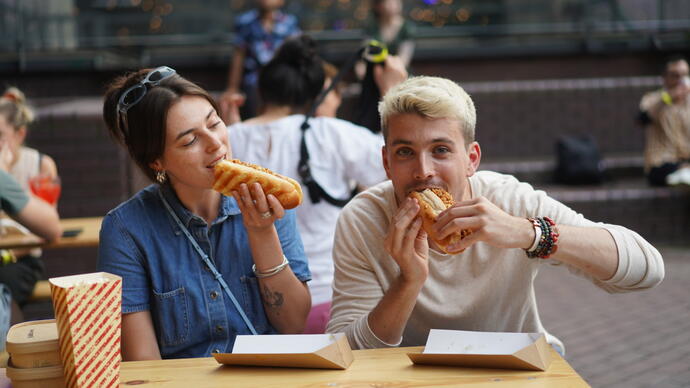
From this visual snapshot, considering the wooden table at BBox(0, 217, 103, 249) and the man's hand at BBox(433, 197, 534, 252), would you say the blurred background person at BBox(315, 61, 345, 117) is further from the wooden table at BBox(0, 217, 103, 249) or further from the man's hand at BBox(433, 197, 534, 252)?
the man's hand at BBox(433, 197, 534, 252)

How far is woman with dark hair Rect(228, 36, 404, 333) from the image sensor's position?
3797mm

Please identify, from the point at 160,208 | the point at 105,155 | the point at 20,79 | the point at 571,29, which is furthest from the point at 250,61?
the point at 160,208

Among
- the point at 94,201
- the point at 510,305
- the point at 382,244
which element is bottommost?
the point at 94,201

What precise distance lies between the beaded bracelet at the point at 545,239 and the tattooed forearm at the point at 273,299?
842 mm

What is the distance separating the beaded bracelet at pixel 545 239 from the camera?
2.16 metres

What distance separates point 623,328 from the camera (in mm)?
5625

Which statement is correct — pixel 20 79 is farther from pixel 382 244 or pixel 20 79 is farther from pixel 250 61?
pixel 382 244

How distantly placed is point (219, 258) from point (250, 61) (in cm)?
624

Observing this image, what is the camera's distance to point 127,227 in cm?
250

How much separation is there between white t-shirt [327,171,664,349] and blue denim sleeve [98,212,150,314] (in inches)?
24.7

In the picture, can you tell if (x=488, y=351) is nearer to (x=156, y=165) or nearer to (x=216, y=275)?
(x=216, y=275)

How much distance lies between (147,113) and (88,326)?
3.26ft

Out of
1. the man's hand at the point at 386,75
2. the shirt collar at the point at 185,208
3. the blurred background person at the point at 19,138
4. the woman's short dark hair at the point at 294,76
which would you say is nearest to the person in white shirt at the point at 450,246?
the shirt collar at the point at 185,208

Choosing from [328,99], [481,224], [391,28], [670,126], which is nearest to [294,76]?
[328,99]
